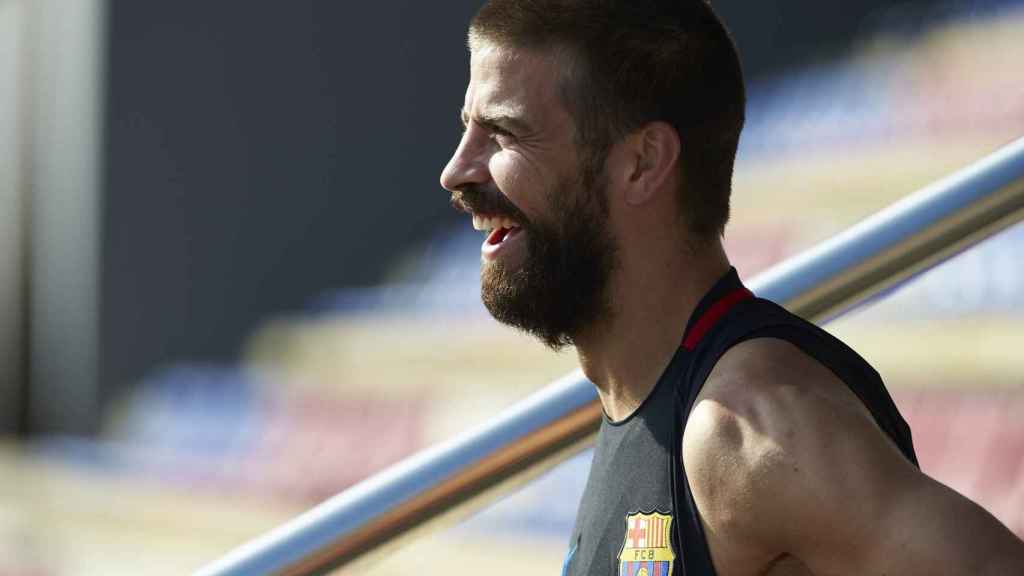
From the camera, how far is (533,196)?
3.48 feet

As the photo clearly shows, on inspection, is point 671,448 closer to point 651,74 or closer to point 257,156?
point 651,74

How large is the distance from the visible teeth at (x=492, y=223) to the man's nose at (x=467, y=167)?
3cm

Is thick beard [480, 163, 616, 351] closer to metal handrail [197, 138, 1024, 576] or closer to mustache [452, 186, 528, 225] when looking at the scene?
mustache [452, 186, 528, 225]

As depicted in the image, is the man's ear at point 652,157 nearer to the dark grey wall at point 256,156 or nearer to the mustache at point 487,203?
the mustache at point 487,203

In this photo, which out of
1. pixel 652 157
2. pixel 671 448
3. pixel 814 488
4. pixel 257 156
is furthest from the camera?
pixel 257 156

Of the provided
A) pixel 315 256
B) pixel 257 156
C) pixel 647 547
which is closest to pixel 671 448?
pixel 647 547

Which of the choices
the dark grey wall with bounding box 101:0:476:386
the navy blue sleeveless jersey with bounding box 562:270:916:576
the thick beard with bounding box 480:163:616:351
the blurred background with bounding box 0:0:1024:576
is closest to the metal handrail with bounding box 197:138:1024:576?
the navy blue sleeveless jersey with bounding box 562:270:916:576

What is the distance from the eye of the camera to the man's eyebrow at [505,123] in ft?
3.44

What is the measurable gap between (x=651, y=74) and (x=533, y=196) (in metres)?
0.12

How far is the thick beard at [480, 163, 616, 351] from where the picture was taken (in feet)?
3.45

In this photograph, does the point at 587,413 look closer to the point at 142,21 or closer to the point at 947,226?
the point at 947,226

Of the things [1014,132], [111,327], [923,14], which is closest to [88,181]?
[111,327]

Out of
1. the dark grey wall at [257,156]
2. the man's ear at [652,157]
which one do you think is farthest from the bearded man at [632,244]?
the dark grey wall at [257,156]

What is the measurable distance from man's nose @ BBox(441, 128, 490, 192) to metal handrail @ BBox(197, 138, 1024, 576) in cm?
20
